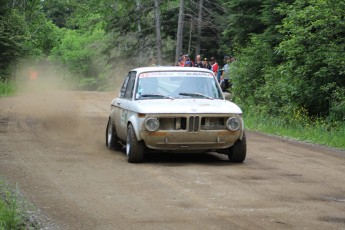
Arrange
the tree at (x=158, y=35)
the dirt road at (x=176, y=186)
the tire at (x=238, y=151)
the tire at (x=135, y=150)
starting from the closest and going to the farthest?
the dirt road at (x=176, y=186) < the tire at (x=135, y=150) < the tire at (x=238, y=151) < the tree at (x=158, y=35)

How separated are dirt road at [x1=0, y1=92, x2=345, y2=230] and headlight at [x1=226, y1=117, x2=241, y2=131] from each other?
2.16ft

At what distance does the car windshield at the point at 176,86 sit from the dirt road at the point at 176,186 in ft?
3.91

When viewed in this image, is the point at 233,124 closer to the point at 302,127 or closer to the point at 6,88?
the point at 302,127

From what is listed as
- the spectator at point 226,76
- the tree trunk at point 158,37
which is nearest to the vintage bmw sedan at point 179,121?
the spectator at point 226,76

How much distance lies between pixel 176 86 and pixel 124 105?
1.09 m

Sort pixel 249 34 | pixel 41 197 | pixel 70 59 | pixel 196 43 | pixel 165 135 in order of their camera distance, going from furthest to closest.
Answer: pixel 70 59, pixel 196 43, pixel 249 34, pixel 165 135, pixel 41 197

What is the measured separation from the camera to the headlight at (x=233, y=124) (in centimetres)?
1209

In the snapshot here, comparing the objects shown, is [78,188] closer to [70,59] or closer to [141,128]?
[141,128]

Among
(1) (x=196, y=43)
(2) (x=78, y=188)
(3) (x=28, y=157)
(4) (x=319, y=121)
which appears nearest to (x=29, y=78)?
(1) (x=196, y=43)

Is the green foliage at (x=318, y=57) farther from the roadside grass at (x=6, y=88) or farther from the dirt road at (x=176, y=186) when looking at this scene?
the roadside grass at (x=6, y=88)

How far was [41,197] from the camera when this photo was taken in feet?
29.4

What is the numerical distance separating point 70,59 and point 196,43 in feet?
144

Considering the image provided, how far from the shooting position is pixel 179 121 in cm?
1198

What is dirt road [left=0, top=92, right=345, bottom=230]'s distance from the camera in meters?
7.75
